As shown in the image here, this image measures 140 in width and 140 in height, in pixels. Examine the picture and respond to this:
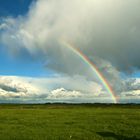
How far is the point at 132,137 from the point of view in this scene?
22.4 metres

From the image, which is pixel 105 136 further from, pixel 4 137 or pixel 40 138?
pixel 4 137

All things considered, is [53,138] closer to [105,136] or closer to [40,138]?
[40,138]

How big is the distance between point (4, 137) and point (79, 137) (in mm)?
6013

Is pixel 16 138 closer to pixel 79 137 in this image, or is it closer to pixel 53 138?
pixel 53 138

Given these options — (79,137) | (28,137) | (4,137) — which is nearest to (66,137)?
(79,137)

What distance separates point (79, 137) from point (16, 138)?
4.98 m

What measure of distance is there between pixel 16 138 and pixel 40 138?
1.87 m

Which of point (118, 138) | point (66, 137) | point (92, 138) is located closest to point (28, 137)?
point (66, 137)

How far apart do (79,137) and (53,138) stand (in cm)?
214

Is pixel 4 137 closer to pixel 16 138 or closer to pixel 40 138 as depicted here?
pixel 16 138

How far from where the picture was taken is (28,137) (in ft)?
73.9

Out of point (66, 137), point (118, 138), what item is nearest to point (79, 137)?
point (66, 137)

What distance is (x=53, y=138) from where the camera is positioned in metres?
22.0

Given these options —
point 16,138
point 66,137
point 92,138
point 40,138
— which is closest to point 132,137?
point 92,138
